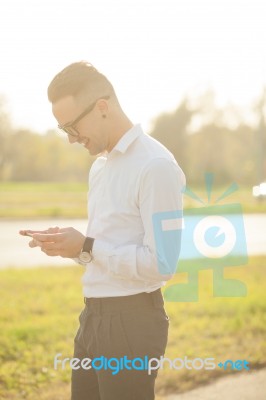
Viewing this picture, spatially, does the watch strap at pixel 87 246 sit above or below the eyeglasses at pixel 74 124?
below

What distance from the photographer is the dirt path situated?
3.67 m

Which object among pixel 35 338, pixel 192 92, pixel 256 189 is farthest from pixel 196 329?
pixel 192 92

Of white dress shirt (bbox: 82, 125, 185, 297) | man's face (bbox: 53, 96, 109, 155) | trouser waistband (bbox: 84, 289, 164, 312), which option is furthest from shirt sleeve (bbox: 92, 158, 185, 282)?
man's face (bbox: 53, 96, 109, 155)

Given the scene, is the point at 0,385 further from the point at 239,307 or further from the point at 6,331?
the point at 239,307

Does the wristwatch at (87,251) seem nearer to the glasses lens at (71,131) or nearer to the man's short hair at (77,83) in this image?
the glasses lens at (71,131)

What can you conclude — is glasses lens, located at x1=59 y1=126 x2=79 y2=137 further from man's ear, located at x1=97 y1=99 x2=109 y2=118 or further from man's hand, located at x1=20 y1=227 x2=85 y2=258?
man's hand, located at x1=20 y1=227 x2=85 y2=258

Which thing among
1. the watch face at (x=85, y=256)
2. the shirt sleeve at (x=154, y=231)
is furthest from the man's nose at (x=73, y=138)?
the watch face at (x=85, y=256)

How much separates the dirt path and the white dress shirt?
180cm

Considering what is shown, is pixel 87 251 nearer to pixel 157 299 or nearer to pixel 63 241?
pixel 63 241

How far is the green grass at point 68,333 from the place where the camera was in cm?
387

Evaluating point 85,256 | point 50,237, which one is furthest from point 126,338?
point 50,237

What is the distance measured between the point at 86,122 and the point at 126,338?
31.2 inches

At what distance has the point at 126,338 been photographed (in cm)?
211

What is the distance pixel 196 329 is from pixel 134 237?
3179 mm
